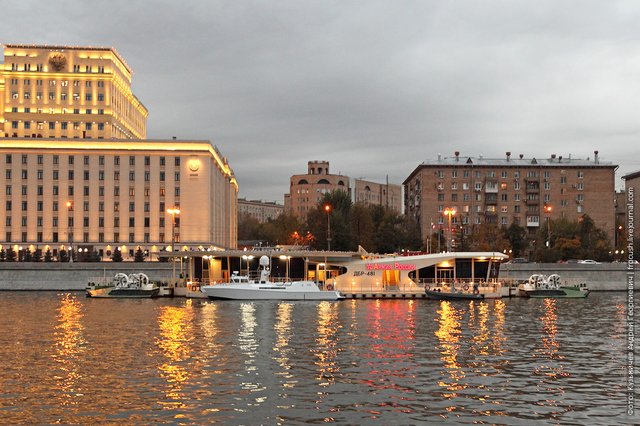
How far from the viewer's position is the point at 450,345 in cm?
4750

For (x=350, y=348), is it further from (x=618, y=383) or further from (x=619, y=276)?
(x=619, y=276)

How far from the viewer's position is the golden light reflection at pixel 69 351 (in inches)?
1245

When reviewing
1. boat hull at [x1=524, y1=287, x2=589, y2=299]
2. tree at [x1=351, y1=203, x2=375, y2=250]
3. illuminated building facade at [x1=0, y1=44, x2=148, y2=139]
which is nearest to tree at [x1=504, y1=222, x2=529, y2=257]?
tree at [x1=351, y1=203, x2=375, y2=250]

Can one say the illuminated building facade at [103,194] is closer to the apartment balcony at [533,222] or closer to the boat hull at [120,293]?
the boat hull at [120,293]

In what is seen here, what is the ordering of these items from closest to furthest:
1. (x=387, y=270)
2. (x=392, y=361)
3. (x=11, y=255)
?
(x=392, y=361)
(x=387, y=270)
(x=11, y=255)

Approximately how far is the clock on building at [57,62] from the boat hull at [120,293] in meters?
100

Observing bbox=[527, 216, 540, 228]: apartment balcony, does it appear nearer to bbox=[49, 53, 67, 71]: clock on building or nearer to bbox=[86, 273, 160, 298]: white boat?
bbox=[86, 273, 160, 298]: white boat

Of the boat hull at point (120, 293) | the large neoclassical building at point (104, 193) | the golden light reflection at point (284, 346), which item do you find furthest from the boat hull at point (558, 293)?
the large neoclassical building at point (104, 193)

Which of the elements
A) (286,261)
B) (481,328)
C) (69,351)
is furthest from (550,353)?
(286,261)

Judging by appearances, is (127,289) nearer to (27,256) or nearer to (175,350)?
(27,256)

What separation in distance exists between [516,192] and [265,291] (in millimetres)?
101759

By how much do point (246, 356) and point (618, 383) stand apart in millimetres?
18972

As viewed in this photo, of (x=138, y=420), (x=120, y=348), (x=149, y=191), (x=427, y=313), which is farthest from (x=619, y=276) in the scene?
(x=138, y=420)

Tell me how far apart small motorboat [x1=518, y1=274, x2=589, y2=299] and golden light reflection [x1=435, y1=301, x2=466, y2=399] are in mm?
26681
